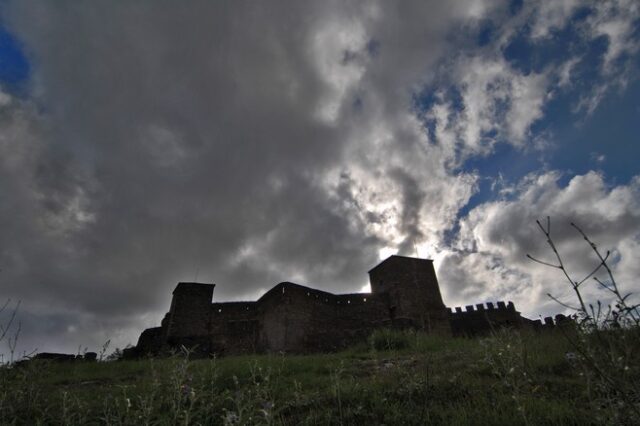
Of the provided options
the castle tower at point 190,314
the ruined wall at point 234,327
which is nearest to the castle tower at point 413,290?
the ruined wall at point 234,327

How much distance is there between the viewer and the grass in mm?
3182

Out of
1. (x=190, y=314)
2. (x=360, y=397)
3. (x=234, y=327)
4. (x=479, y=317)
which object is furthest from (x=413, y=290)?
(x=360, y=397)

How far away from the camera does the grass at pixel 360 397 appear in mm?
3182

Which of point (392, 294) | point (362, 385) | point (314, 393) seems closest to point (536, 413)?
point (362, 385)

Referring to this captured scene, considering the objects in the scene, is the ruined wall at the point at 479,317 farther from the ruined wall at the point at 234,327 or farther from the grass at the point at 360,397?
the grass at the point at 360,397

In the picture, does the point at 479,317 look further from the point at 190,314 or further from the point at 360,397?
the point at 360,397

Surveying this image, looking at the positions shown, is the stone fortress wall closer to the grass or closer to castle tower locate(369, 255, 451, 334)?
castle tower locate(369, 255, 451, 334)

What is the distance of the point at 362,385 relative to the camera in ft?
16.0

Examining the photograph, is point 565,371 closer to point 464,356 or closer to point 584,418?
point 464,356

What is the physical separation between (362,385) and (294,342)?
48.4 ft

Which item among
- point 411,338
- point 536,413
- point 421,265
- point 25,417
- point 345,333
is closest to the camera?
point 536,413

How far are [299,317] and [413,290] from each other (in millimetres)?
8138

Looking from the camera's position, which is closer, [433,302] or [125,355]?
[125,355]

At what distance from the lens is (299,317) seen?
1964 cm
